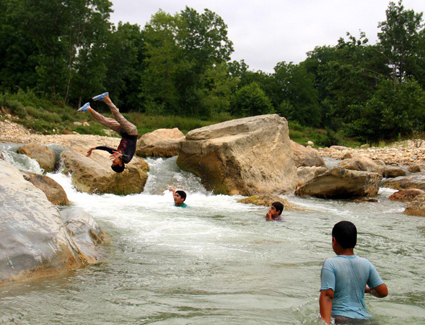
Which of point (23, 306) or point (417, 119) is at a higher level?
point (417, 119)

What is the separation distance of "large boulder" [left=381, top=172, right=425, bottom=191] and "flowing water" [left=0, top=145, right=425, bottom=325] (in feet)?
16.5

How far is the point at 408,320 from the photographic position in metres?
3.69

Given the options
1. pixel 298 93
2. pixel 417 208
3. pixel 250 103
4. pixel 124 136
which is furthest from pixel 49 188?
pixel 298 93

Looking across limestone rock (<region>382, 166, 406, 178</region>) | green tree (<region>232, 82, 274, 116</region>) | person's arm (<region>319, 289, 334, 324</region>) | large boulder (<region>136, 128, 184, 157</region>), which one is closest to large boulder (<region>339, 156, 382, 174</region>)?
limestone rock (<region>382, 166, 406, 178</region>)

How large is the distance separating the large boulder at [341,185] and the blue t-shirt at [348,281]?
10459mm

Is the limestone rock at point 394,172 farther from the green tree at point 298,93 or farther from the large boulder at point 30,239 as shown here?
the green tree at point 298,93

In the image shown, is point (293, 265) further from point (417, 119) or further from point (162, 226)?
point (417, 119)

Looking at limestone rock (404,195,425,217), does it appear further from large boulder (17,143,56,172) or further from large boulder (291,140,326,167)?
large boulder (17,143,56,172)

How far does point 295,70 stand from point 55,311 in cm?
6286

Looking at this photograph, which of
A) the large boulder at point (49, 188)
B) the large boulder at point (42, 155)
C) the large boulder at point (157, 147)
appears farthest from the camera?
the large boulder at point (157, 147)

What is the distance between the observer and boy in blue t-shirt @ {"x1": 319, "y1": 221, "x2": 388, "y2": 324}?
3.21 m

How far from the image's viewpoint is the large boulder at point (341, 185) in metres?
13.5

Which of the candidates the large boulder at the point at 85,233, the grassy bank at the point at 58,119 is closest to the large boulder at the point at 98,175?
the large boulder at the point at 85,233

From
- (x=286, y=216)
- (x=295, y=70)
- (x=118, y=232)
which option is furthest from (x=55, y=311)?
(x=295, y=70)
